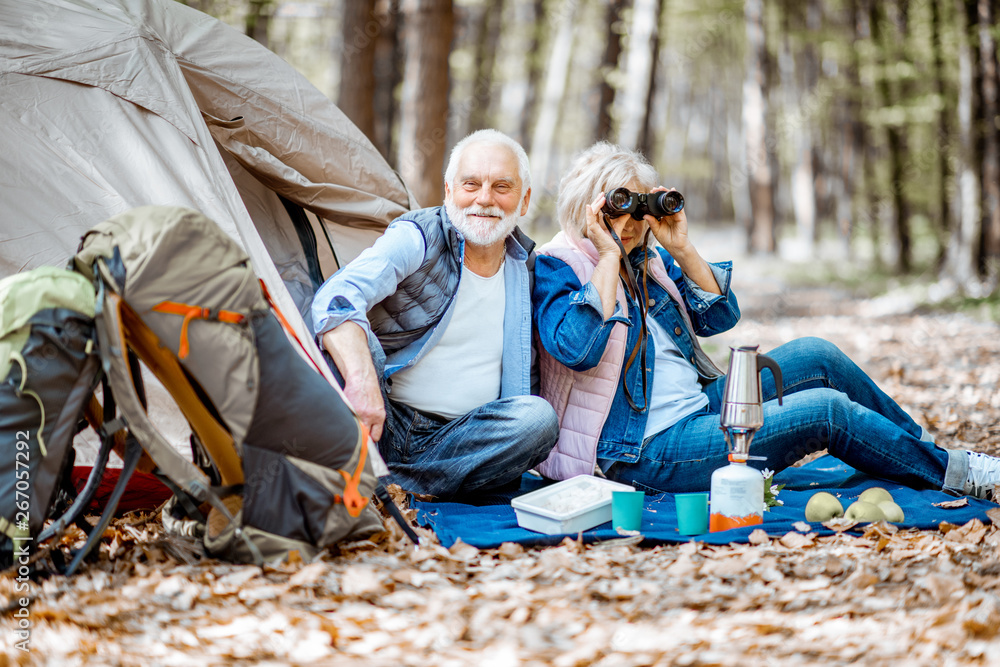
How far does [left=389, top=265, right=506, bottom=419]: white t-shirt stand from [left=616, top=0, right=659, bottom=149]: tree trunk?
6600 mm

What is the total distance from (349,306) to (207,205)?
2.08ft

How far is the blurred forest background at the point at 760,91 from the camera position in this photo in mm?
8102

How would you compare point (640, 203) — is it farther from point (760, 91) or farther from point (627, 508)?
point (760, 91)

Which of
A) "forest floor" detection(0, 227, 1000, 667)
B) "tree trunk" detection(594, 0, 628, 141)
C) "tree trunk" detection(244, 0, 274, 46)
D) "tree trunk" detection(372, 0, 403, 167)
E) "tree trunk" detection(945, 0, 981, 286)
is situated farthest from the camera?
"tree trunk" detection(594, 0, 628, 141)

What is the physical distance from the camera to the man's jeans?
2.93 meters

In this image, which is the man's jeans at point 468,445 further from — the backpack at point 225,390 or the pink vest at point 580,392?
the backpack at point 225,390

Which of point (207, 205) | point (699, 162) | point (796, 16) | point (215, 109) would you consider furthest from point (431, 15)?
point (699, 162)

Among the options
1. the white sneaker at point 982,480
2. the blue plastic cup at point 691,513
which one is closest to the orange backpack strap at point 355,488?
the blue plastic cup at point 691,513

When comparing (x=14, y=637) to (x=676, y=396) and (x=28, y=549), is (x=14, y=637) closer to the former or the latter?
(x=28, y=549)

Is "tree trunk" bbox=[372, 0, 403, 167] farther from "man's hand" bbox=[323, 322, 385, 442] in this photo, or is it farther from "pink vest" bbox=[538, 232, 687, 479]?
"man's hand" bbox=[323, 322, 385, 442]

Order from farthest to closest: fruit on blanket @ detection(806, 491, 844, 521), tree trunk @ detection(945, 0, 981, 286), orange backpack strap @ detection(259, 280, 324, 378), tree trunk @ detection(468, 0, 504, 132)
Answer: tree trunk @ detection(468, 0, 504, 132), tree trunk @ detection(945, 0, 981, 286), fruit on blanket @ detection(806, 491, 844, 521), orange backpack strap @ detection(259, 280, 324, 378)

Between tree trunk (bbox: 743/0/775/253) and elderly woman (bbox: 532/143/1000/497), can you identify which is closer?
elderly woman (bbox: 532/143/1000/497)

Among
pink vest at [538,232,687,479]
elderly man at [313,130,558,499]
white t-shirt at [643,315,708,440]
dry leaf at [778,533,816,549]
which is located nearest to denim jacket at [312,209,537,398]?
elderly man at [313,130,558,499]

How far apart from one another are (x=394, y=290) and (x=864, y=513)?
1761mm
